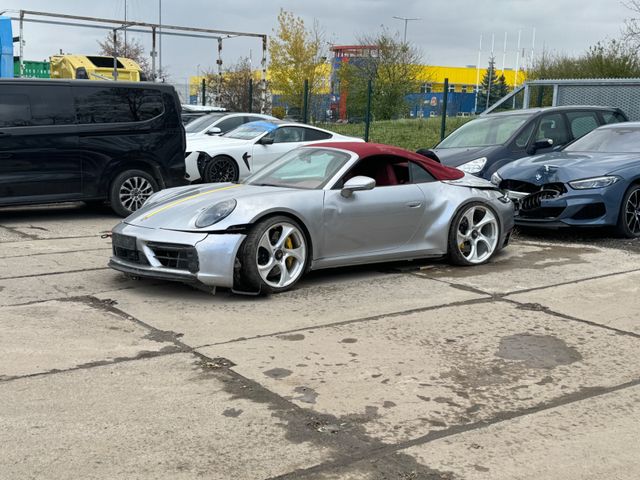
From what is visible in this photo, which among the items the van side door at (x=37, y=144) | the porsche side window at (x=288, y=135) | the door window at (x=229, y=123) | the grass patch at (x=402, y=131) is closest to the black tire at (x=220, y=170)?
the porsche side window at (x=288, y=135)

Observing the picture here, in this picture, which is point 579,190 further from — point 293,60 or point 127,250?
point 293,60

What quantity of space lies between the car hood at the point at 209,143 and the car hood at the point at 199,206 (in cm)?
699

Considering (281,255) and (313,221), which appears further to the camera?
(313,221)

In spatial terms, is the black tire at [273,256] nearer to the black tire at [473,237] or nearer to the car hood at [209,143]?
the black tire at [473,237]

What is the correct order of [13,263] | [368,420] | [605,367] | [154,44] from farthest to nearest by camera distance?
1. [154,44]
2. [13,263]
3. [605,367]
4. [368,420]

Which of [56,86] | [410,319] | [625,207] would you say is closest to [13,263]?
[56,86]

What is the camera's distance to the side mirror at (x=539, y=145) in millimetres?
11580

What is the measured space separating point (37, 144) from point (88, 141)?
0.69 meters

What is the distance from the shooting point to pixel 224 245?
627 centimetres

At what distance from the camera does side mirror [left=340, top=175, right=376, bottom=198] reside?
6.97m

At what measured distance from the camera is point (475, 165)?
37.2 ft

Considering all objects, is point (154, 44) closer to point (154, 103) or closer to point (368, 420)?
point (154, 103)

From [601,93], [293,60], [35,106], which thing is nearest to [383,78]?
[293,60]

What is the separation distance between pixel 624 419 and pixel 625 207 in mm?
5755
